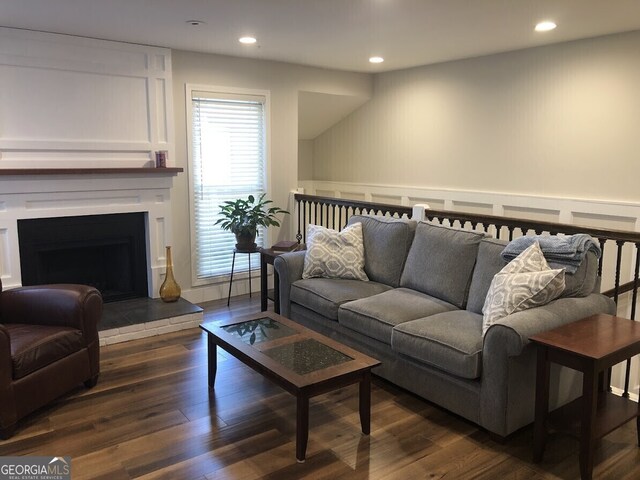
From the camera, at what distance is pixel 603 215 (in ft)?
14.7

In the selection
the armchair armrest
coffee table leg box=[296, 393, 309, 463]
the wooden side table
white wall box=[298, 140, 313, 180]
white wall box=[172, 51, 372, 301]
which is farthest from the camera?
white wall box=[298, 140, 313, 180]

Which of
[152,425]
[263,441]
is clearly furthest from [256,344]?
[152,425]

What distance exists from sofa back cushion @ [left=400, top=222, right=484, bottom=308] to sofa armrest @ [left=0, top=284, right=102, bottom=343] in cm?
212

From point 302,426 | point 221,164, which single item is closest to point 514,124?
point 221,164

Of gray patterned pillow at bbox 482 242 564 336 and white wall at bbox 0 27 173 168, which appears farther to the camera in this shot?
white wall at bbox 0 27 173 168

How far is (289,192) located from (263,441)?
3.43 meters

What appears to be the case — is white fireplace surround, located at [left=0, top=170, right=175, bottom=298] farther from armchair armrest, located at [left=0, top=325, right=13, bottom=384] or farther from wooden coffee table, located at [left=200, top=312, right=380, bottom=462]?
wooden coffee table, located at [left=200, top=312, right=380, bottom=462]

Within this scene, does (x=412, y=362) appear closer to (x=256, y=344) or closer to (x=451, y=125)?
(x=256, y=344)

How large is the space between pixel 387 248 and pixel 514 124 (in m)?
2.03

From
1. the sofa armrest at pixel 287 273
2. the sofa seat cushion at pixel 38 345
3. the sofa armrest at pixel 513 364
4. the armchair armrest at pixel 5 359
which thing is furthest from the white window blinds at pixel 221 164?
the sofa armrest at pixel 513 364

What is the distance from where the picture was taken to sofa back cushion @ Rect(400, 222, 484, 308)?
11.3ft

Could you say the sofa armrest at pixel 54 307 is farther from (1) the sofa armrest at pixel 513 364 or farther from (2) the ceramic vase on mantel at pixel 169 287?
(1) the sofa armrest at pixel 513 364

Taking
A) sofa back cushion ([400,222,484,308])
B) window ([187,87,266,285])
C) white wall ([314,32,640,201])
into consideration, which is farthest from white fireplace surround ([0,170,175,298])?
white wall ([314,32,640,201])

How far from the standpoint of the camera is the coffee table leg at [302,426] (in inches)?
97.3
